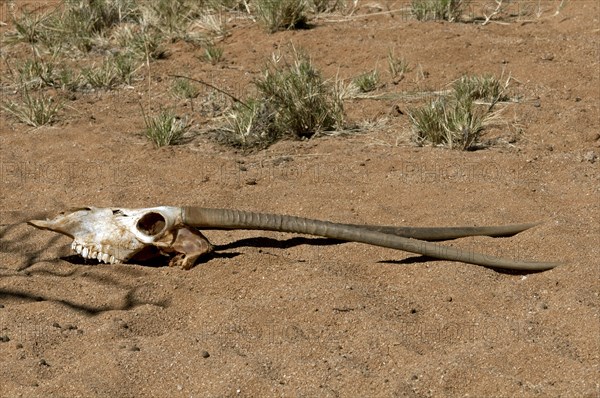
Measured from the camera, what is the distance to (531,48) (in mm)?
7195

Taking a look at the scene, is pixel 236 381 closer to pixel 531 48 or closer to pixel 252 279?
pixel 252 279

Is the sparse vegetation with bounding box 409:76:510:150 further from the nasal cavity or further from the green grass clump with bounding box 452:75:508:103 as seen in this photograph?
the nasal cavity

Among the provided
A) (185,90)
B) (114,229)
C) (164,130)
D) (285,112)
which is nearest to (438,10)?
(185,90)

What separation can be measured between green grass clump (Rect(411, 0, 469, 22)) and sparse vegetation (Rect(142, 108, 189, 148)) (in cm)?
249

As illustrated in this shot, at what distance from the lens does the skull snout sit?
4.49 m

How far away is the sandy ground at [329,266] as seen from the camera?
3.54 metres

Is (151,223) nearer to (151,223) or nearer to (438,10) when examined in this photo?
(151,223)

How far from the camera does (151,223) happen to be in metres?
4.55

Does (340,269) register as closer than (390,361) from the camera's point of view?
No

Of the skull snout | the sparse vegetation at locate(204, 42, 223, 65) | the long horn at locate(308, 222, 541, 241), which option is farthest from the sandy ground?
the sparse vegetation at locate(204, 42, 223, 65)

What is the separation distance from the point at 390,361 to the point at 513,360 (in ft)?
1.33

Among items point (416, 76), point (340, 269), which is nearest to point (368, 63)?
point (416, 76)

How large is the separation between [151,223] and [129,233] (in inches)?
4.3

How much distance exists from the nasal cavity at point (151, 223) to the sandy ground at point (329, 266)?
17 centimetres
